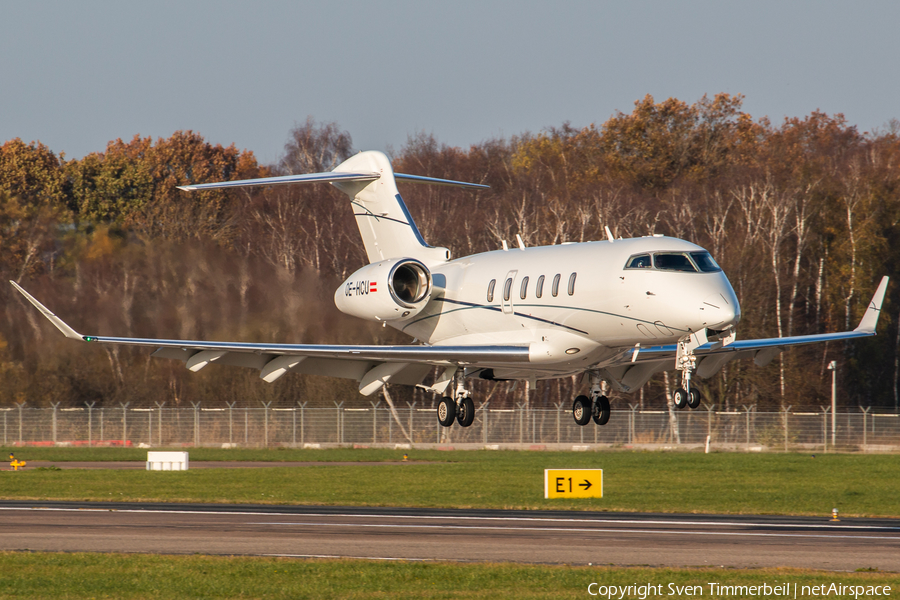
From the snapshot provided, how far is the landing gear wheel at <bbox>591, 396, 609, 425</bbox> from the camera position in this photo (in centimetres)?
2230

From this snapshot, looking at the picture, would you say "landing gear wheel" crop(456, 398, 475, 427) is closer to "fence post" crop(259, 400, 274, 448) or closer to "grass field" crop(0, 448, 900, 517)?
"grass field" crop(0, 448, 900, 517)

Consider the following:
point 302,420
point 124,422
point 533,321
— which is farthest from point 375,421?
point 533,321

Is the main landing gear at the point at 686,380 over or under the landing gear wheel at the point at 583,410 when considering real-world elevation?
over

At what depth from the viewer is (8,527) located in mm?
30359

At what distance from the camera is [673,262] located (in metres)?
19.8

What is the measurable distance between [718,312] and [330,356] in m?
7.71

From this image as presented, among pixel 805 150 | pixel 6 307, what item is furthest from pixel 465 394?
pixel 805 150

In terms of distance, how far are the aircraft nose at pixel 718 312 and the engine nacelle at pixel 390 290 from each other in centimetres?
683

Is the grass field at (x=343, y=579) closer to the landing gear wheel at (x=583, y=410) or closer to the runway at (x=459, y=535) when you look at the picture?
the runway at (x=459, y=535)

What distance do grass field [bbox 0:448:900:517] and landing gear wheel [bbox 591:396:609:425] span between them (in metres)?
14.5

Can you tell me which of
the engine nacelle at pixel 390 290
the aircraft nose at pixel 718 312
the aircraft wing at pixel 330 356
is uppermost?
the engine nacelle at pixel 390 290

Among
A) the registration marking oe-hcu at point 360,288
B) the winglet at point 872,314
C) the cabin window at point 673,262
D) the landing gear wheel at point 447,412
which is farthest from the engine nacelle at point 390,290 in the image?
the winglet at point 872,314

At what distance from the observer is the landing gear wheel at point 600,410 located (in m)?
22.3

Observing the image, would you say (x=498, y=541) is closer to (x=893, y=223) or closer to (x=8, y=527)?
(x=8, y=527)
